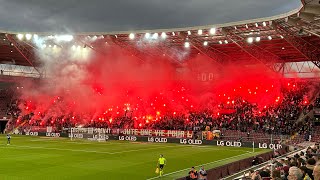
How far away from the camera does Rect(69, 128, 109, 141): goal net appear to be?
51.5m

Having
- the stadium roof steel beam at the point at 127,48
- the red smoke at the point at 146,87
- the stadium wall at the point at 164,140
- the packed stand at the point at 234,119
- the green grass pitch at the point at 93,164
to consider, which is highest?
the stadium roof steel beam at the point at 127,48

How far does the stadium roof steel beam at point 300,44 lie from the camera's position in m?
44.1

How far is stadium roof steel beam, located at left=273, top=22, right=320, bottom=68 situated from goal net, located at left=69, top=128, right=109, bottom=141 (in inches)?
966

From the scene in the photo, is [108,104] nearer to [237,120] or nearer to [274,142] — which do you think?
[237,120]

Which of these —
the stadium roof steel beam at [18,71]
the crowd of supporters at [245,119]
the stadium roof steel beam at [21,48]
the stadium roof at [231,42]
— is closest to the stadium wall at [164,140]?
the crowd of supporters at [245,119]

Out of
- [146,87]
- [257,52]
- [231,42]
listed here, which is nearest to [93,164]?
[231,42]

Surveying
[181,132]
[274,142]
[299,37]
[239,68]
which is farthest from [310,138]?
[239,68]

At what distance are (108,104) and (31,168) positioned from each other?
129 feet

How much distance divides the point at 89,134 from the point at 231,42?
71.7 ft

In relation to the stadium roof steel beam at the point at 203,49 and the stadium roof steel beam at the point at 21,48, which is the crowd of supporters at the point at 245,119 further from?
the stadium roof steel beam at the point at 21,48

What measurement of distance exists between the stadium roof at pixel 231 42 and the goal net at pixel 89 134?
12.3 m

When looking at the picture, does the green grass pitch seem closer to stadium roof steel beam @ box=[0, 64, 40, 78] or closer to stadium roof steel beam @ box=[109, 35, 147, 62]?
stadium roof steel beam @ box=[109, 35, 147, 62]

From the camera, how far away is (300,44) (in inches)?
1919

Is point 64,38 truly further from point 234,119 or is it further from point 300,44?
point 300,44
